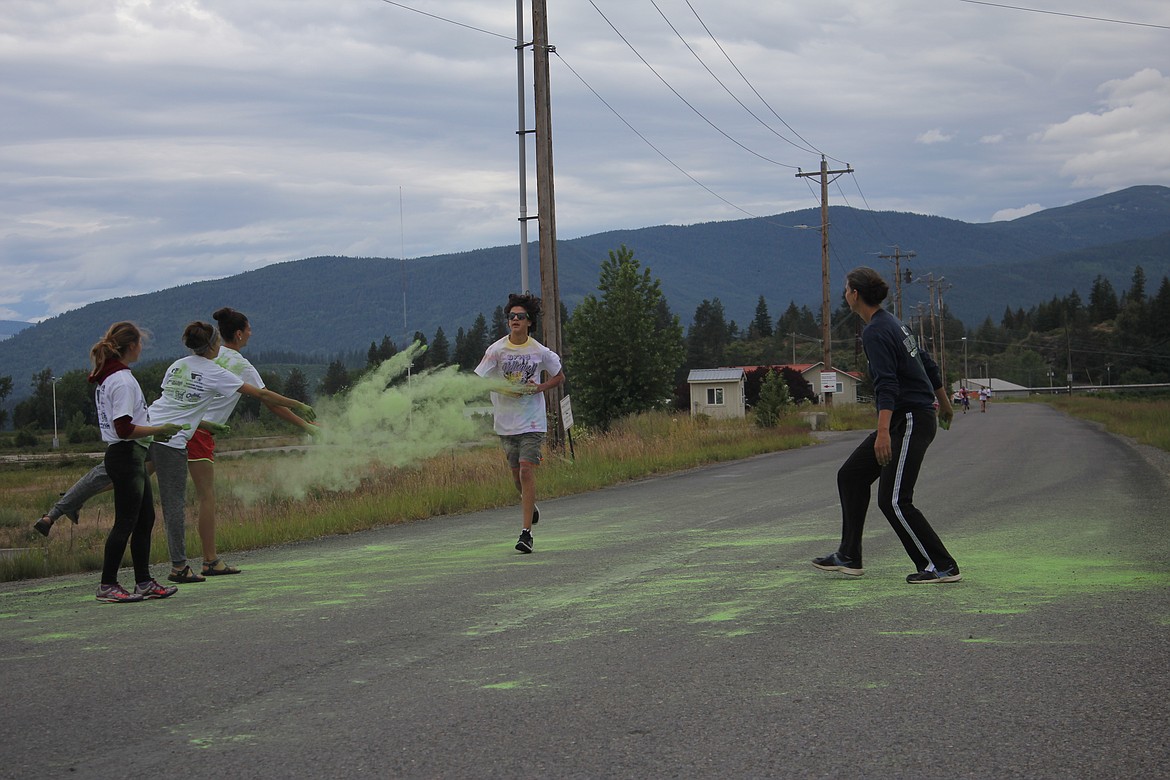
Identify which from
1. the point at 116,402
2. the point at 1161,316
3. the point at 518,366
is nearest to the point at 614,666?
the point at 116,402

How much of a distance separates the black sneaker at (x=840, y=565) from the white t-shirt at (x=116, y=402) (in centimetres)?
486

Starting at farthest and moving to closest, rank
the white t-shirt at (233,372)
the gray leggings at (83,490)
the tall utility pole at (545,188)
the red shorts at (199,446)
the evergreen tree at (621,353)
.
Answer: the evergreen tree at (621,353) < the tall utility pole at (545,188) < the gray leggings at (83,490) < the red shorts at (199,446) < the white t-shirt at (233,372)

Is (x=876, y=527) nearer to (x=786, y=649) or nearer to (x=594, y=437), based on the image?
(x=786, y=649)

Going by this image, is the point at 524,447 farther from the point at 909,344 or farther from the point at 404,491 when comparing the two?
the point at 404,491

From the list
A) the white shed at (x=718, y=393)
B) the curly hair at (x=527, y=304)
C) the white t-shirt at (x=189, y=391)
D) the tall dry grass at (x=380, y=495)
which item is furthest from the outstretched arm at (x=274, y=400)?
the white shed at (x=718, y=393)

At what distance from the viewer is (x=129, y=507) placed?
7488 millimetres

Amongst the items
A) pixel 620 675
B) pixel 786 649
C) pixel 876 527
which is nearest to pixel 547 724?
pixel 620 675

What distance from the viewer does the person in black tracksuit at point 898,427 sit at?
712 centimetres

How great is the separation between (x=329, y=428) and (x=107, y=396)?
5.55 metres

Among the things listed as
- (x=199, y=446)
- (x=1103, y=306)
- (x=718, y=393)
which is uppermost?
(x=1103, y=306)

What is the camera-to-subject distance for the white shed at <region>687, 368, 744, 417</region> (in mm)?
94375

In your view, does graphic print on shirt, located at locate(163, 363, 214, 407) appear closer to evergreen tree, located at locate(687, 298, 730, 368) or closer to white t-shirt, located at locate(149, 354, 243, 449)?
white t-shirt, located at locate(149, 354, 243, 449)

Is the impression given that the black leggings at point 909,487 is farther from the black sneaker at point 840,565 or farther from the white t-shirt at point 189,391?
the white t-shirt at point 189,391

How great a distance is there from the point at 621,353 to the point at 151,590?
106ft
